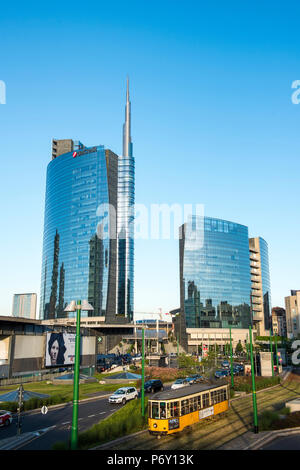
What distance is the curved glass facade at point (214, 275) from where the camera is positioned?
545ft

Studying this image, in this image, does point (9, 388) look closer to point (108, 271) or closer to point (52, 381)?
point (52, 381)

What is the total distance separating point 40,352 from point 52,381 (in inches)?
177

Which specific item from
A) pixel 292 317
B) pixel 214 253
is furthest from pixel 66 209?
pixel 292 317

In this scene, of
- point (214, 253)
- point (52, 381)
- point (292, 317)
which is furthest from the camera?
point (214, 253)

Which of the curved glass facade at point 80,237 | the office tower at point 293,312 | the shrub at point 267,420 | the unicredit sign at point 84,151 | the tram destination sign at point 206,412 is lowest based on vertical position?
the shrub at point 267,420

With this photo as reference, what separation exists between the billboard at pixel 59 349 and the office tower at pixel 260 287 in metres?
130

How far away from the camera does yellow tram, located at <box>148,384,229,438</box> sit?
22938 millimetres

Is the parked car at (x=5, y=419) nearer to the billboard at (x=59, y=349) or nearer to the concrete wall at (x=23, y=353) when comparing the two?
the concrete wall at (x=23, y=353)

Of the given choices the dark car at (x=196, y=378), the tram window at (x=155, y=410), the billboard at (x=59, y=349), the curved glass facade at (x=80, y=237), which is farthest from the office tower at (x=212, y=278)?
the tram window at (x=155, y=410)

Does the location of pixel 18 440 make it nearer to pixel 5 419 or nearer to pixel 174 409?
pixel 5 419

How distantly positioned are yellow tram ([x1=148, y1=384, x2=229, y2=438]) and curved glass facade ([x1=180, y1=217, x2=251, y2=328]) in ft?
457

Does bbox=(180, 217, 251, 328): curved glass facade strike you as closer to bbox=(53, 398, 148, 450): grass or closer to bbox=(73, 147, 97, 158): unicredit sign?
bbox=(73, 147, 97, 158): unicredit sign

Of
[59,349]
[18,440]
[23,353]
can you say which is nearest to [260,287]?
[59,349]
